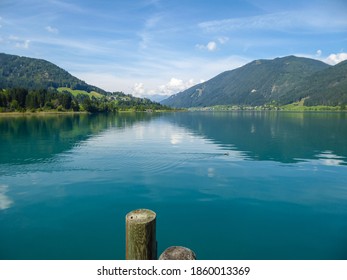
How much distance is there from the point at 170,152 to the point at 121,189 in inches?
915

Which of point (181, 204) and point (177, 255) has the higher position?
point (177, 255)

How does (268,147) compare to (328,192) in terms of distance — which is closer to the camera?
(328,192)

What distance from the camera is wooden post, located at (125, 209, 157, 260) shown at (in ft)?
31.5

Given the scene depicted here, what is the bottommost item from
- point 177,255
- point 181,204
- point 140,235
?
point 181,204

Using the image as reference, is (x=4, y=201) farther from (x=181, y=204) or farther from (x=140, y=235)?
(x=140, y=235)

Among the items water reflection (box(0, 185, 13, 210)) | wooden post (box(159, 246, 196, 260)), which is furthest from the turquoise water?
wooden post (box(159, 246, 196, 260))

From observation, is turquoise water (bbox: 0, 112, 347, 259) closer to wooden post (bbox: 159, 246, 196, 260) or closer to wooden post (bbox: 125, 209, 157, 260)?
wooden post (bbox: 159, 246, 196, 260)

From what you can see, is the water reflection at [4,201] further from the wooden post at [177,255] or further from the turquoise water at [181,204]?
the wooden post at [177,255]

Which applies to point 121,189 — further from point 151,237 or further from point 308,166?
point 308,166

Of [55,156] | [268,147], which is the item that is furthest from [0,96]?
[268,147]

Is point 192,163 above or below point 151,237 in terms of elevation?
below

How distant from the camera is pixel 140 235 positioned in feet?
31.6

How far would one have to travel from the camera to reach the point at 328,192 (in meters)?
28.4

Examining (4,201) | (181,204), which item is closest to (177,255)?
(181,204)
